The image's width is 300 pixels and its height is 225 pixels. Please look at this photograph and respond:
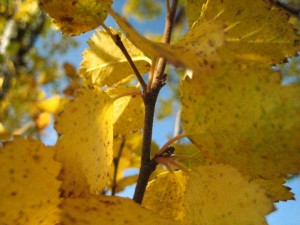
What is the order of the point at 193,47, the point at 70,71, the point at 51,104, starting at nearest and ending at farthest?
the point at 193,47
the point at 51,104
the point at 70,71

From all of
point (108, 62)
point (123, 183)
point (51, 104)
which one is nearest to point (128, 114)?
point (108, 62)

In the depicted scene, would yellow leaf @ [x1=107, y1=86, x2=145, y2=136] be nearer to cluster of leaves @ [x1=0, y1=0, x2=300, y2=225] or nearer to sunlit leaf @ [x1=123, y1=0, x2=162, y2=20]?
cluster of leaves @ [x1=0, y1=0, x2=300, y2=225]

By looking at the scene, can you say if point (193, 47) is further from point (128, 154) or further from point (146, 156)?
point (128, 154)

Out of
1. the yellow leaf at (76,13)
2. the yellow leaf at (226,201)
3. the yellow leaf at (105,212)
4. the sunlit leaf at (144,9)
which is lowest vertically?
the yellow leaf at (105,212)

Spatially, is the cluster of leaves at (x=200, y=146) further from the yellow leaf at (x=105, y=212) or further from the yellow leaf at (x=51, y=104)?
the yellow leaf at (x=51, y=104)

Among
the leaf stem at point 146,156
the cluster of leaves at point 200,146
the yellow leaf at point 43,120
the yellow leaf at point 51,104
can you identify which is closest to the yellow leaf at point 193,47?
the cluster of leaves at point 200,146

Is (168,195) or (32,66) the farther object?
(32,66)

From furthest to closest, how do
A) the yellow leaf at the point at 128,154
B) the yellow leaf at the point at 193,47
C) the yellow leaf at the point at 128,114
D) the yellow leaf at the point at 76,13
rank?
the yellow leaf at the point at 128,154 → the yellow leaf at the point at 128,114 → the yellow leaf at the point at 76,13 → the yellow leaf at the point at 193,47
